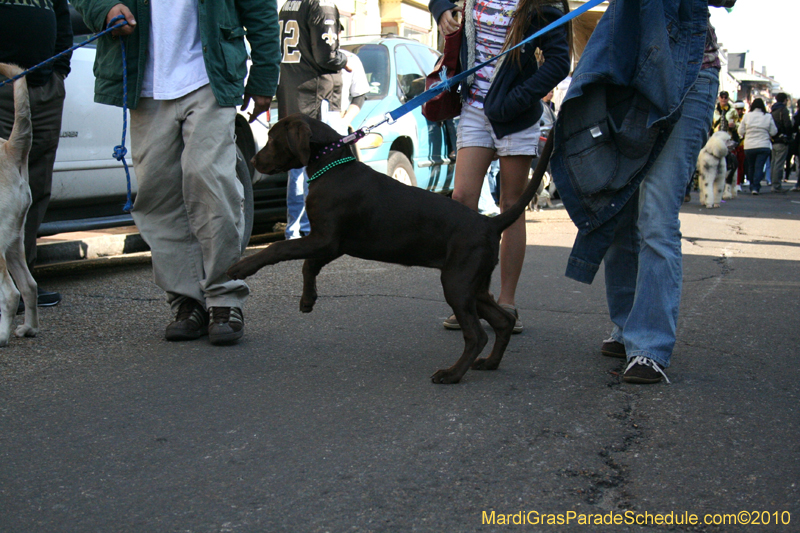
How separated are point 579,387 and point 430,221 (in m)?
0.89

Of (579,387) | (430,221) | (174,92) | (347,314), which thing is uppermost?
(174,92)

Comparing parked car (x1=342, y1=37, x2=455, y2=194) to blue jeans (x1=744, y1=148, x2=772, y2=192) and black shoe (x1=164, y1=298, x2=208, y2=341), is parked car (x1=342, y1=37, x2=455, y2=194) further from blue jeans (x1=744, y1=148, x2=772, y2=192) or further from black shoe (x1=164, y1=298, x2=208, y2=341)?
blue jeans (x1=744, y1=148, x2=772, y2=192)

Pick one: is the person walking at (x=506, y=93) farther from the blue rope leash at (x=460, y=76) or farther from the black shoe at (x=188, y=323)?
the black shoe at (x=188, y=323)

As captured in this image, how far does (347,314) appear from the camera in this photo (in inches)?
166

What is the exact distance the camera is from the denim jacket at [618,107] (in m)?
2.95

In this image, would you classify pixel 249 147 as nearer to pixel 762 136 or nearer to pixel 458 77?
pixel 458 77

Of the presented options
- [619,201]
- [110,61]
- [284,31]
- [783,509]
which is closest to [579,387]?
[619,201]

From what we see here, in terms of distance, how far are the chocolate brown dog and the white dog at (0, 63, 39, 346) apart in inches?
48.3

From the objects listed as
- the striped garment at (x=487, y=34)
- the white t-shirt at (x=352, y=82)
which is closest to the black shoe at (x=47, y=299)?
the striped garment at (x=487, y=34)

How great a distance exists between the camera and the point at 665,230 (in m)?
3.06

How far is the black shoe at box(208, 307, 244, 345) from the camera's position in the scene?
3.50 m

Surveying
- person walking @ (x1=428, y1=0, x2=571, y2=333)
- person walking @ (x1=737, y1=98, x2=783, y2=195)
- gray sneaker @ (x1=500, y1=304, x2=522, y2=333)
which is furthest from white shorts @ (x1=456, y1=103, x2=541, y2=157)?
person walking @ (x1=737, y1=98, x2=783, y2=195)

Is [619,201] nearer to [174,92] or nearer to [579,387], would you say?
[579,387]

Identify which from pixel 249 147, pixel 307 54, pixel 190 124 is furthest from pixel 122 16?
pixel 307 54
